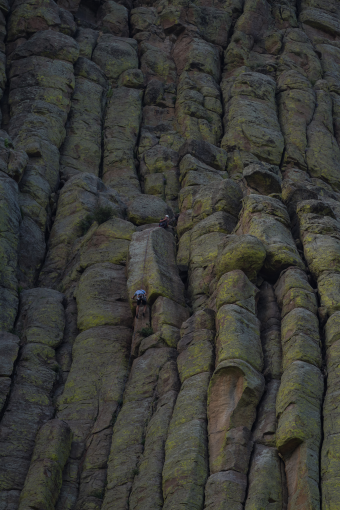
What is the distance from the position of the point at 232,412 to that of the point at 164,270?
43.4 feet

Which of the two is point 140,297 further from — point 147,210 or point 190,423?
point 147,210

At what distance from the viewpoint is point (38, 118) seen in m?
59.8

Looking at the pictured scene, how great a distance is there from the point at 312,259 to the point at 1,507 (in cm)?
2063

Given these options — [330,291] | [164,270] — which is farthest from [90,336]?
[330,291]

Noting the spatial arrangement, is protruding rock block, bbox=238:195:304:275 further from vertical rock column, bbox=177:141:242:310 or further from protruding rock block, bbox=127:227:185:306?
protruding rock block, bbox=127:227:185:306

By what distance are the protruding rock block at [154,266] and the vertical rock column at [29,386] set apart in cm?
508

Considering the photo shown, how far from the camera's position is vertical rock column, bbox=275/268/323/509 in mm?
28094

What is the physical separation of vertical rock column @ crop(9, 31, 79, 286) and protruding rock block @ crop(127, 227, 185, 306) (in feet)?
25.7

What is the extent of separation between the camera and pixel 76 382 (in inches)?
1522

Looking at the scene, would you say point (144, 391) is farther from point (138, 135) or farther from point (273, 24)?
point (273, 24)

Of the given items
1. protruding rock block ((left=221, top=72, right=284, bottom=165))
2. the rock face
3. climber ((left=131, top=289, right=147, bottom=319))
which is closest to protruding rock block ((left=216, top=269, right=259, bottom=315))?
the rock face

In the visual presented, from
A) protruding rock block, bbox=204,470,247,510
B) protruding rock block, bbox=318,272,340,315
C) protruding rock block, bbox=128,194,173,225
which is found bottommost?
protruding rock block, bbox=204,470,247,510

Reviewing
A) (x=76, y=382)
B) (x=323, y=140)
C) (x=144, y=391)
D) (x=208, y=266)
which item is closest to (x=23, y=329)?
(x=76, y=382)

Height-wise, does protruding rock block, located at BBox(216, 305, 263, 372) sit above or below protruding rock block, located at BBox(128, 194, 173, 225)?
below
